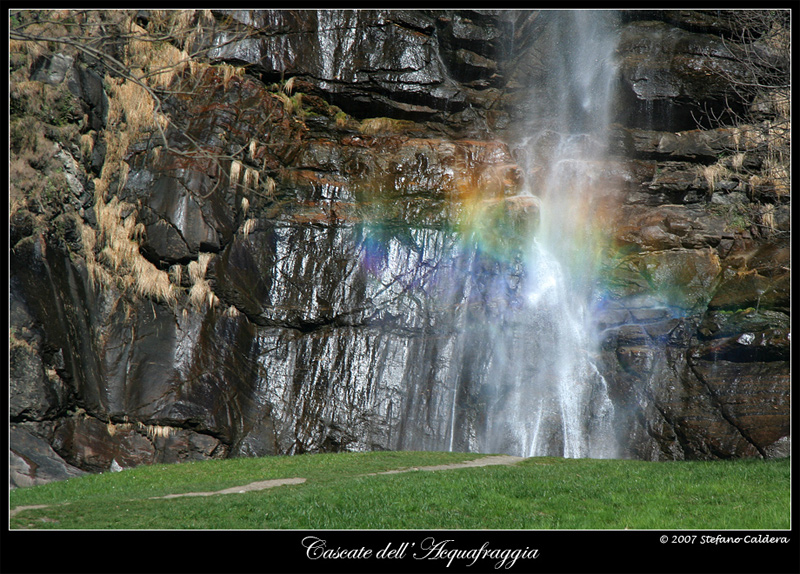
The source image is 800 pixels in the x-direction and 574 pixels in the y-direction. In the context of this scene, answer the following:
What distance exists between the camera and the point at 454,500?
926 cm

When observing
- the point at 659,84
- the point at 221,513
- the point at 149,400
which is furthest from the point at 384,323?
the point at 659,84

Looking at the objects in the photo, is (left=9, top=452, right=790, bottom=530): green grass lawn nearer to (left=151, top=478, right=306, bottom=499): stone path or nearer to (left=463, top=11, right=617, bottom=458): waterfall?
(left=151, top=478, right=306, bottom=499): stone path

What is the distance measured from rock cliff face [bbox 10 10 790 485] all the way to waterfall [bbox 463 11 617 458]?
0.85ft

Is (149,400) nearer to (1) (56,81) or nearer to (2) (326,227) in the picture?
(2) (326,227)

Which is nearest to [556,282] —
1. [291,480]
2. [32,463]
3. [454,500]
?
[291,480]

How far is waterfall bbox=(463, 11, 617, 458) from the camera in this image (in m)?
18.2

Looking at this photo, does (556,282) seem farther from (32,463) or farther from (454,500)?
(32,463)

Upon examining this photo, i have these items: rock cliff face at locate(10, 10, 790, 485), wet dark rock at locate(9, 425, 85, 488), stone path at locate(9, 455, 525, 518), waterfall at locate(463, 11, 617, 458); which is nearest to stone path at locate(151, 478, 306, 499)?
stone path at locate(9, 455, 525, 518)

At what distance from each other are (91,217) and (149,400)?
5.77m

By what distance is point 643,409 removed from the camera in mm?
18000

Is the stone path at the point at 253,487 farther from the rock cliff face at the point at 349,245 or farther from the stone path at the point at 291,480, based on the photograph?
the rock cliff face at the point at 349,245

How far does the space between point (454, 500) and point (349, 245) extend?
12190mm

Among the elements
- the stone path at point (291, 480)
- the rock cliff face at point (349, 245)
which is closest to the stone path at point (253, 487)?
the stone path at point (291, 480)

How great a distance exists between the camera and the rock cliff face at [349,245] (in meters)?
16.6
